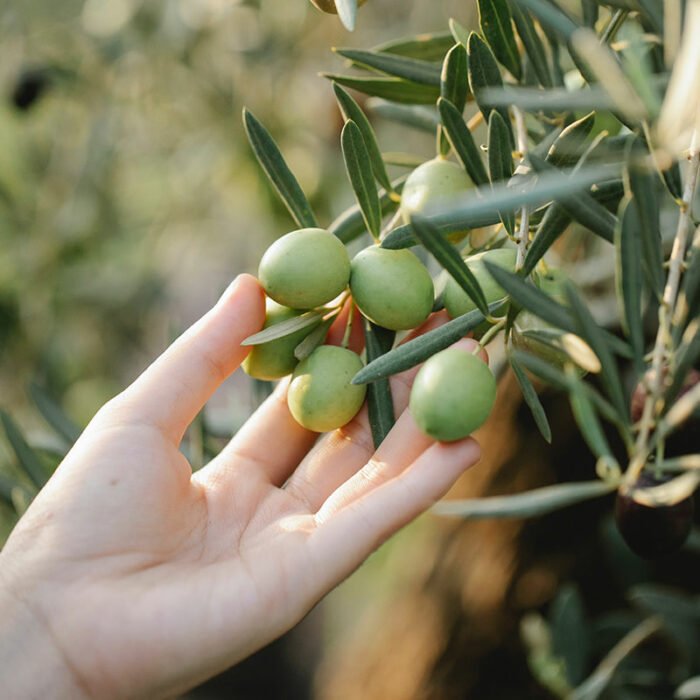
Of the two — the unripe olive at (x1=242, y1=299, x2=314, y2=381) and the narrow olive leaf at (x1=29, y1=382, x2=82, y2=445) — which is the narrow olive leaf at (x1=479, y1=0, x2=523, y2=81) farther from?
the narrow olive leaf at (x1=29, y1=382, x2=82, y2=445)

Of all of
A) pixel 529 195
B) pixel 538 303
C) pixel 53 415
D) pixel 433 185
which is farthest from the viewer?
pixel 53 415

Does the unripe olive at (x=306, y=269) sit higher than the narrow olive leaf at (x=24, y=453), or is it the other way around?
the unripe olive at (x=306, y=269)

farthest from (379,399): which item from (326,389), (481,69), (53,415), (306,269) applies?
(53,415)

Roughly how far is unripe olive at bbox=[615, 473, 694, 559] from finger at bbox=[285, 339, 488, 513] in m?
0.29

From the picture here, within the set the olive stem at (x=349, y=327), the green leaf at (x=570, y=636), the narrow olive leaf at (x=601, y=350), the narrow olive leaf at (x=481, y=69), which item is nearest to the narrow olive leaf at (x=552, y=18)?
the narrow olive leaf at (x=481, y=69)

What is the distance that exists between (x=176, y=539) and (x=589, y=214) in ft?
2.31

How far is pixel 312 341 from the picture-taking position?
1.08 metres

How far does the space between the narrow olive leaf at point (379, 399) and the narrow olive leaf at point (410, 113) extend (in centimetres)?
34

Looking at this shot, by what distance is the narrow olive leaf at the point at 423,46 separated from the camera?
1.16 m

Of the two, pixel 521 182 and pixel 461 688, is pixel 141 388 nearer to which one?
pixel 521 182

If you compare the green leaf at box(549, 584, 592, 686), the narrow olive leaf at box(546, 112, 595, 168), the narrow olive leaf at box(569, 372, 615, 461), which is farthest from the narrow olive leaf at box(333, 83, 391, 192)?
the green leaf at box(549, 584, 592, 686)

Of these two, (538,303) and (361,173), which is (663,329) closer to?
(538,303)

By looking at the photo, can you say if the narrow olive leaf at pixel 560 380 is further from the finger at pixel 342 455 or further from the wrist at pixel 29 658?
the wrist at pixel 29 658

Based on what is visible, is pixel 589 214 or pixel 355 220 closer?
pixel 589 214
